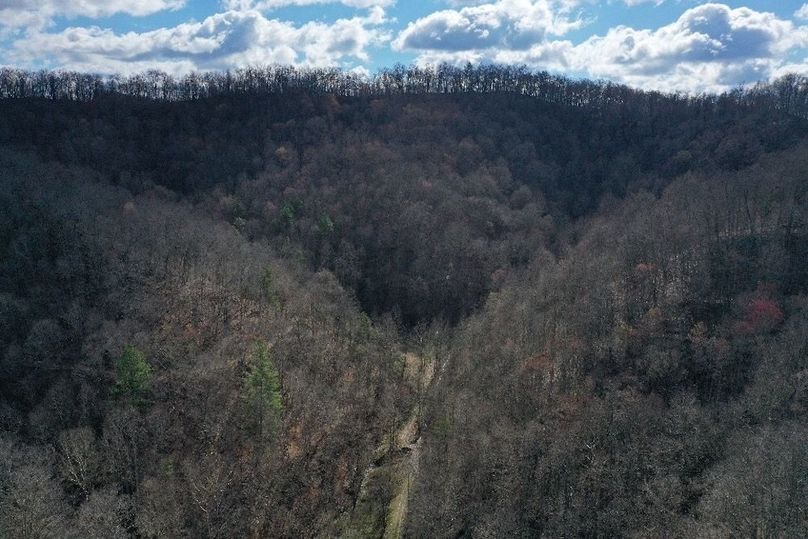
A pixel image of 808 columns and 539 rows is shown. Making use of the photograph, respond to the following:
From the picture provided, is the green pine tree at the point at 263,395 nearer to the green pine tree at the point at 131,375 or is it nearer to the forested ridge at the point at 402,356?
the forested ridge at the point at 402,356

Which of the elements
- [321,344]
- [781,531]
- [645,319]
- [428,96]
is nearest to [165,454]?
[321,344]

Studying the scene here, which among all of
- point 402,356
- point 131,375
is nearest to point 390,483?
point 402,356

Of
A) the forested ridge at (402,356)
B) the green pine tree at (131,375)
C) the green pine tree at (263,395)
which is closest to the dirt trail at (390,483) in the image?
the forested ridge at (402,356)

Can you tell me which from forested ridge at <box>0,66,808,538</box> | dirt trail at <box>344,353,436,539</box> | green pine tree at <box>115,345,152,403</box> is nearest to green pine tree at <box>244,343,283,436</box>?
forested ridge at <box>0,66,808,538</box>

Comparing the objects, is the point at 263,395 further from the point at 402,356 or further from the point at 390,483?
the point at 402,356

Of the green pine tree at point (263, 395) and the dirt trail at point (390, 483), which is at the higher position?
the green pine tree at point (263, 395)

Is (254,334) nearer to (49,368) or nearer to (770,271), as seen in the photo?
(49,368)

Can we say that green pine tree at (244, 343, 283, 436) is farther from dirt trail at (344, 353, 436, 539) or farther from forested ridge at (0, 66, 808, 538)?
dirt trail at (344, 353, 436, 539)
